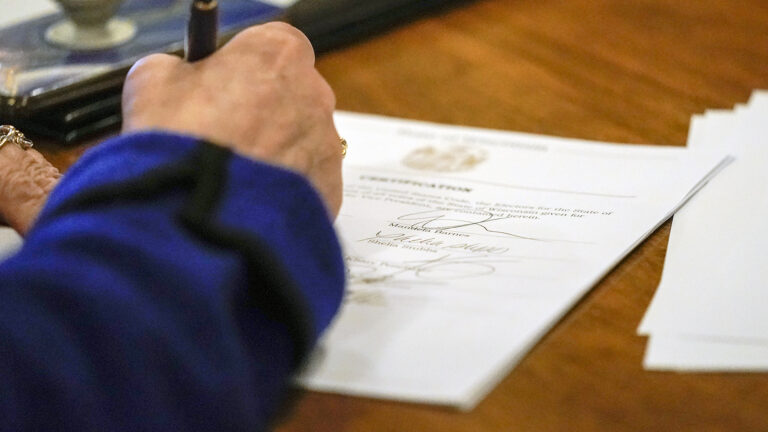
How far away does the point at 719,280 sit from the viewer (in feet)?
1.79

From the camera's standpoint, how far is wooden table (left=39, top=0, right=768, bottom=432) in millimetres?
448

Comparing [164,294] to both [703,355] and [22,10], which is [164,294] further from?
[22,10]

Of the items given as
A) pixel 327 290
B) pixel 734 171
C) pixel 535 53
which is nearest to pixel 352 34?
pixel 535 53

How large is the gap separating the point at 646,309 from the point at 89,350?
1.05ft

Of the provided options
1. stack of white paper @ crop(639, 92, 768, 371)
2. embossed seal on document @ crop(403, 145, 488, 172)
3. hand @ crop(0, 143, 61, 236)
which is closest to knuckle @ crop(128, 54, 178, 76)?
hand @ crop(0, 143, 61, 236)

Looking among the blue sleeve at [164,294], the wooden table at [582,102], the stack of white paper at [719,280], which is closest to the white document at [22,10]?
the wooden table at [582,102]

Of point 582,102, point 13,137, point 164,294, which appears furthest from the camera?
point 582,102

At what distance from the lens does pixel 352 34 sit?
95 centimetres

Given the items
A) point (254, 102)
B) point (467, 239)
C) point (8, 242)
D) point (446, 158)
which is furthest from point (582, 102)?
point (8, 242)

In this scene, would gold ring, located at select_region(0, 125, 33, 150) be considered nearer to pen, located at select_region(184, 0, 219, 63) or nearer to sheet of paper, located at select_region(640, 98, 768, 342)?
pen, located at select_region(184, 0, 219, 63)

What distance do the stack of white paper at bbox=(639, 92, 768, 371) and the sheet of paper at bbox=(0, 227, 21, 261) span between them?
39cm

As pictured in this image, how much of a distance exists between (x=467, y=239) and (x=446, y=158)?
145mm

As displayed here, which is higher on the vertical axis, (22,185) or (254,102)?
(254,102)
